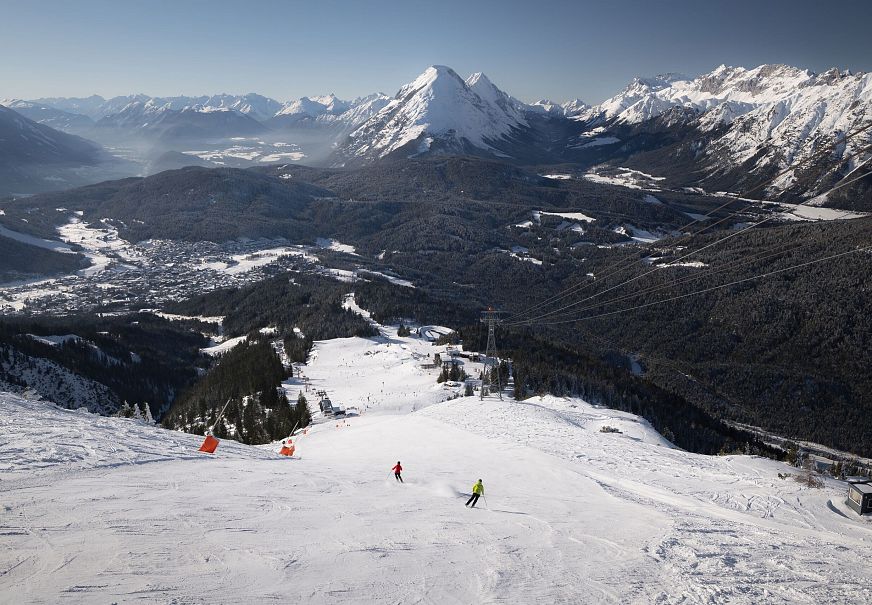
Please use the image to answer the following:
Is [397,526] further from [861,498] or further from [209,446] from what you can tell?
[861,498]

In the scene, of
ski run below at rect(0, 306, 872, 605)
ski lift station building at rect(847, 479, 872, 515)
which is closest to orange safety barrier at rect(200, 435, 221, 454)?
ski run below at rect(0, 306, 872, 605)

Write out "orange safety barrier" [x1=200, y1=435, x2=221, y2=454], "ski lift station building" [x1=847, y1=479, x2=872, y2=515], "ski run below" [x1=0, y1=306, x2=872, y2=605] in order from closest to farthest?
"ski run below" [x1=0, y1=306, x2=872, y2=605] < "ski lift station building" [x1=847, y1=479, x2=872, y2=515] < "orange safety barrier" [x1=200, y1=435, x2=221, y2=454]

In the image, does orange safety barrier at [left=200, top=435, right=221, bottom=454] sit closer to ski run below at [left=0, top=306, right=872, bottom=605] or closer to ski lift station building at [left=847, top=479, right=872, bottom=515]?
ski run below at [left=0, top=306, right=872, bottom=605]

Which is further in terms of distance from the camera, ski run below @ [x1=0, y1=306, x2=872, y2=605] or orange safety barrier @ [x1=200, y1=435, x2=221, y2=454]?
orange safety barrier @ [x1=200, y1=435, x2=221, y2=454]

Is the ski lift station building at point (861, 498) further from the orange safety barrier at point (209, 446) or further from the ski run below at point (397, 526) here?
the orange safety barrier at point (209, 446)

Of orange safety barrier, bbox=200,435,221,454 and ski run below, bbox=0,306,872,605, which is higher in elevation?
ski run below, bbox=0,306,872,605

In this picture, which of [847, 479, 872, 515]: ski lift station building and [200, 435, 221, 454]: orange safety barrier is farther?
[200, 435, 221, 454]: orange safety barrier

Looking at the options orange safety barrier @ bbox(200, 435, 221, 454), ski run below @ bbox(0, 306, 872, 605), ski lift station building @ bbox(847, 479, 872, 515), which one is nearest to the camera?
ski run below @ bbox(0, 306, 872, 605)
